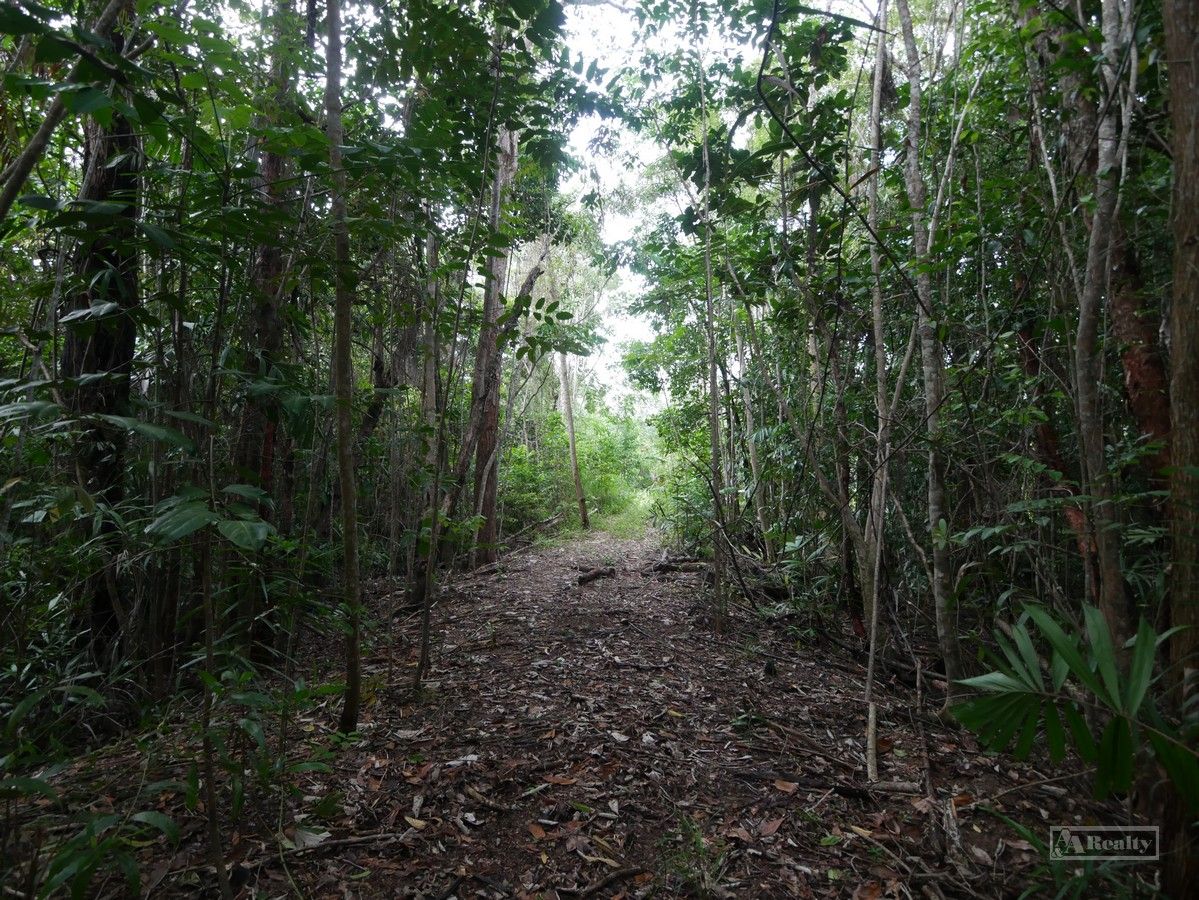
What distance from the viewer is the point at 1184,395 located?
141cm

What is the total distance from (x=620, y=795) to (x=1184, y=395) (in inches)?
88.0

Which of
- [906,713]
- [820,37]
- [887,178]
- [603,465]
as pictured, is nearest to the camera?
[906,713]

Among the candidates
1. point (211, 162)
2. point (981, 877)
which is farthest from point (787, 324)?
point (211, 162)

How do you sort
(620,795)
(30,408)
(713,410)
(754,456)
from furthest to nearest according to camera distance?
(754,456), (713,410), (620,795), (30,408)

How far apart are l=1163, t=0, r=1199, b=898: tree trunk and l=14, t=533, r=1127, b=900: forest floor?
1.01 feet

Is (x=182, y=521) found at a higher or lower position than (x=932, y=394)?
lower

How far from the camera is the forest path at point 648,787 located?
186cm

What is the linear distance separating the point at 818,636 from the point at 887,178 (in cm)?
313

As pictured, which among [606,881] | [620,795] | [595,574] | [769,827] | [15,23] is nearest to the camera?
[15,23]

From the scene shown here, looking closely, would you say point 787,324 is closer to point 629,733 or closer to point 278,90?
point 629,733

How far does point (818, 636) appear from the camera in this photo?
4.07 m

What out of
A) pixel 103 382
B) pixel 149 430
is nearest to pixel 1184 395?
pixel 149 430

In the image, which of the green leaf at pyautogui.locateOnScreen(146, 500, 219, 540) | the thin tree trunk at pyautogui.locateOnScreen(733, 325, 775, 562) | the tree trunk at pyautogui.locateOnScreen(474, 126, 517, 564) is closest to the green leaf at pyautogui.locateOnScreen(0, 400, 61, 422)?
the green leaf at pyautogui.locateOnScreen(146, 500, 219, 540)

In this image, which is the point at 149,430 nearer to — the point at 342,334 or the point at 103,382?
the point at 342,334
